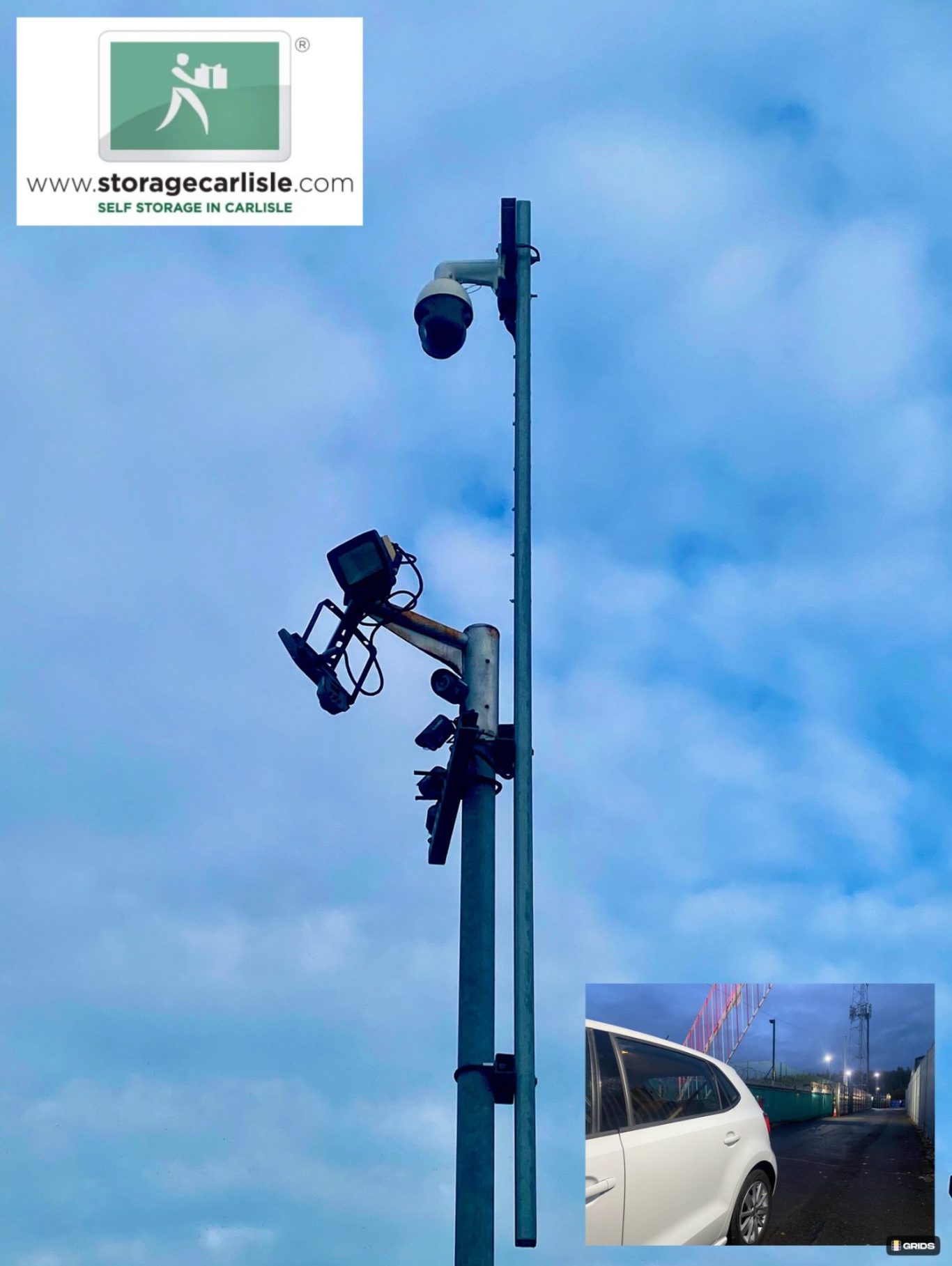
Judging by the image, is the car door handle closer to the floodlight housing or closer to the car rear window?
the car rear window

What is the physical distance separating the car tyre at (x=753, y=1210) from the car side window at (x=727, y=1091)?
1.85 feet

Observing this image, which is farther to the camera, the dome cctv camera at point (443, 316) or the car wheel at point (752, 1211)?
the car wheel at point (752, 1211)

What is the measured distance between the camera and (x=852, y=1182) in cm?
1485

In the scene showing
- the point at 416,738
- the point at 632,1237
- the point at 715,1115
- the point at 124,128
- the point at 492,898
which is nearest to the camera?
the point at 492,898

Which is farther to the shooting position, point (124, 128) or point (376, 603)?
point (124, 128)

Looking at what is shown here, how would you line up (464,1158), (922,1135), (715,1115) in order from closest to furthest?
(464,1158) < (715,1115) < (922,1135)

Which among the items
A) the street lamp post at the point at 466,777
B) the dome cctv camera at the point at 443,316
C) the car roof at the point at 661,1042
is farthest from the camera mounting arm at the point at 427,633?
the car roof at the point at 661,1042

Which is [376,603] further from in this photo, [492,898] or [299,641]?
[492,898]

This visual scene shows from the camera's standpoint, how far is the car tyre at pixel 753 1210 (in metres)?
12.4

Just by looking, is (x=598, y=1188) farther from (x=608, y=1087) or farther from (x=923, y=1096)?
(x=923, y=1096)

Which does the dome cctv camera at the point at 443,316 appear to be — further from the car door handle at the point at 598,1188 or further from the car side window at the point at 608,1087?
the car door handle at the point at 598,1188

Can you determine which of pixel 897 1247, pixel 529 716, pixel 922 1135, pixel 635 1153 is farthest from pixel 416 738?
pixel 922 1135

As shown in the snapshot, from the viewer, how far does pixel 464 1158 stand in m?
8.03

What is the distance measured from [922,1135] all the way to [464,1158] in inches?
337
